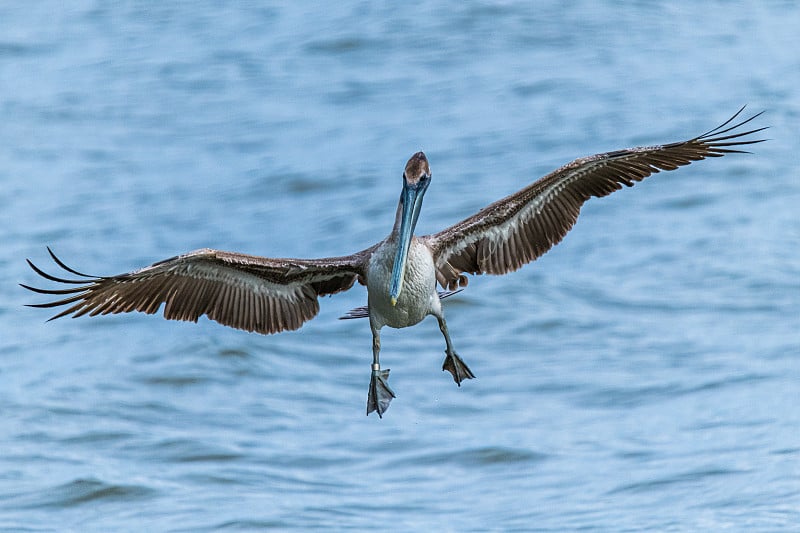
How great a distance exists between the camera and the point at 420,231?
22938 millimetres

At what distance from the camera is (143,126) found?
28.4m

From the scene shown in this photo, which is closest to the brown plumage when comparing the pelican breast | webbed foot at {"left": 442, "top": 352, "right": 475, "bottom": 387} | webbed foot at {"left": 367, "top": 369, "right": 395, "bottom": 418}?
the pelican breast

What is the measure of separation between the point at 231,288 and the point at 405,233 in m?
1.98

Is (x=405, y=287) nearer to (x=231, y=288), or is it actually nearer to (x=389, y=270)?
(x=389, y=270)

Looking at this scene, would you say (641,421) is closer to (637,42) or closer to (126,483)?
(126,483)

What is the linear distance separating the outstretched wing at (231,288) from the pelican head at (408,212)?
80cm

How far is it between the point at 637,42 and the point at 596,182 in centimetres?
1814

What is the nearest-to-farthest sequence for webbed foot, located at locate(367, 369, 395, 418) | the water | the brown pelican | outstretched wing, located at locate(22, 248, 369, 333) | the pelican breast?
the pelican breast, the brown pelican, outstretched wing, located at locate(22, 248, 369, 333), webbed foot, located at locate(367, 369, 395, 418), the water

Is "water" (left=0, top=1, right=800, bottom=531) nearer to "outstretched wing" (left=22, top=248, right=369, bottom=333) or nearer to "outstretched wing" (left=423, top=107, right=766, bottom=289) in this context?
"outstretched wing" (left=423, top=107, right=766, bottom=289)

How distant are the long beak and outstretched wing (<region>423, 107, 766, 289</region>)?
101 cm

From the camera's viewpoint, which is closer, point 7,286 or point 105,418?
point 105,418

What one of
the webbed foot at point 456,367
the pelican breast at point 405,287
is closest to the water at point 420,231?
the webbed foot at point 456,367

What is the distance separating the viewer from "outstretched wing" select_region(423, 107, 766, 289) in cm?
1120

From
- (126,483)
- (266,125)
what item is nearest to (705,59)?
(266,125)
